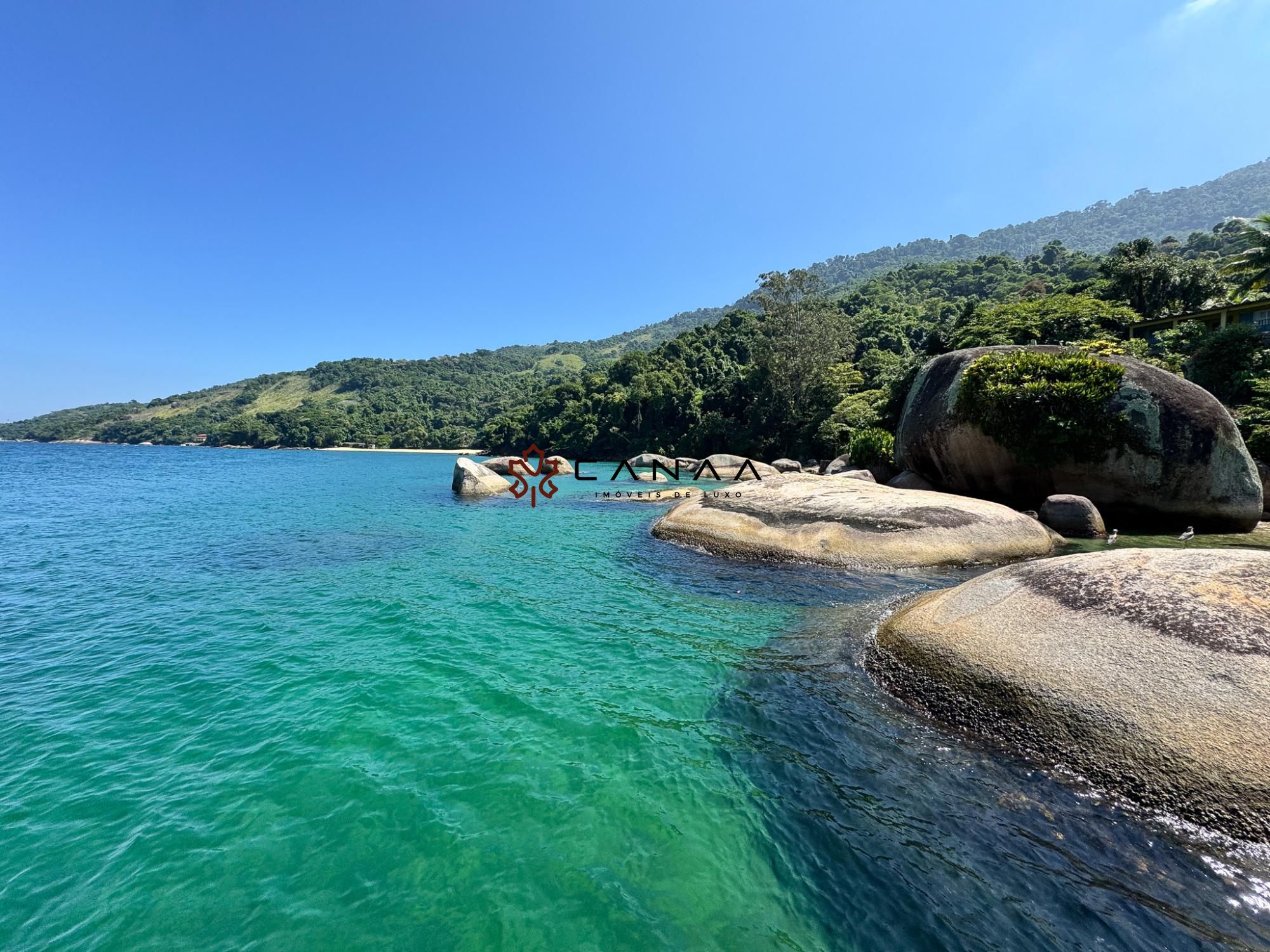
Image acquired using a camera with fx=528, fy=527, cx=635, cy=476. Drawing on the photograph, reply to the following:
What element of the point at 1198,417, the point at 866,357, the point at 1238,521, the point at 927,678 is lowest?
the point at 1238,521

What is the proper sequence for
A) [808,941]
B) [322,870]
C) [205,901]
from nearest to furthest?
[808,941]
[205,901]
[322,870]

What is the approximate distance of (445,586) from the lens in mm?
11977

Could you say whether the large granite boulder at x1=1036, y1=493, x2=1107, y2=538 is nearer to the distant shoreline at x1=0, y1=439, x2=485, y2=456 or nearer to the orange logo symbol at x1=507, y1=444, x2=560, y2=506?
the orange logo symbol at x1=507, y1=444, x2=560, y2=506

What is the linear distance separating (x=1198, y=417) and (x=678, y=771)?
1843cm

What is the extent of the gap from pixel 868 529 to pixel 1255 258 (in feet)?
128

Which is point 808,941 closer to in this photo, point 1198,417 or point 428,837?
point 428,837

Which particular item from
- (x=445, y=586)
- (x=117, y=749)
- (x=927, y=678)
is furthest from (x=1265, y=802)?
(x=445, y=586)

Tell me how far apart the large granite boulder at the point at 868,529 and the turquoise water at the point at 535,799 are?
222 centimetres

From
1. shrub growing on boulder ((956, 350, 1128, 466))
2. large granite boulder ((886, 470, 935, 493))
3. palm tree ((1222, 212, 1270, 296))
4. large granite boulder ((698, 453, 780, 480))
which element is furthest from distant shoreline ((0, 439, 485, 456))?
A: palm tree ((1222, 212, 1270, 296))

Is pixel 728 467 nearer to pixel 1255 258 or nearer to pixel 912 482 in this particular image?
pixel 912 482

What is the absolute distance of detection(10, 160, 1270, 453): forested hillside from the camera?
55844 millimetres

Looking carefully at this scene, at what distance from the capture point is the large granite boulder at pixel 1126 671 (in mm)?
4262

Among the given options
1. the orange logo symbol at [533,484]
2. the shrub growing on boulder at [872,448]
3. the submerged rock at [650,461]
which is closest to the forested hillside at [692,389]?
the shrub growing on boulder at [872,448]

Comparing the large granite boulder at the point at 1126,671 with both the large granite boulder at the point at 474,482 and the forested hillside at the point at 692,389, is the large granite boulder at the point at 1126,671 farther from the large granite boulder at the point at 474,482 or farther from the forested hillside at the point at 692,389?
the forested hillside at the point at 692,389
